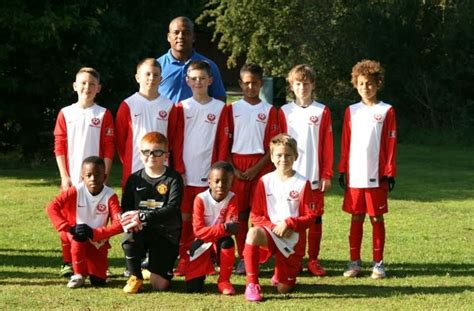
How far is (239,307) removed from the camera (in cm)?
645

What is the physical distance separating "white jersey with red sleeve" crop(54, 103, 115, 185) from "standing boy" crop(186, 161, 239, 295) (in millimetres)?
964

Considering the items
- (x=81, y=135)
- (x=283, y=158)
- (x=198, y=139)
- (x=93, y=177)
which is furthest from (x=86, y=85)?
(x=283, y=158)

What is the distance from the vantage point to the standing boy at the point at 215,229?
697cm

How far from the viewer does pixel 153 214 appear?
6.97 m

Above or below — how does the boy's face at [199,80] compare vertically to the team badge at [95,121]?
above

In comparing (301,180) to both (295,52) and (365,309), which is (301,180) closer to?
(365,309)

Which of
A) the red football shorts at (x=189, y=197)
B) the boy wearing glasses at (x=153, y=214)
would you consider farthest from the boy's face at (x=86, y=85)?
the red football shorts at (x=189, y=197)

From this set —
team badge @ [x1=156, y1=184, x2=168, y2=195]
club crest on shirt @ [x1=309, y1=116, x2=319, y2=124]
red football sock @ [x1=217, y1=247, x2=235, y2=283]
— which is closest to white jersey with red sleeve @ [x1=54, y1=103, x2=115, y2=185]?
team badge @ [x1=156, y1=184, x2=168, y2=195]

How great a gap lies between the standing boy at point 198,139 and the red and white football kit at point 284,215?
595 millimetres

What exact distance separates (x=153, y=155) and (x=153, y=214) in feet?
1.56

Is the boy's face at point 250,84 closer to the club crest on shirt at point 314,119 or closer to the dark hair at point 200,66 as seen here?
the dark hair at point 200,66

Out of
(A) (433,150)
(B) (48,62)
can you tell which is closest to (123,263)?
(B) (48,62)

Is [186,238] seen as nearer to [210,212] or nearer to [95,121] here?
[210,212]

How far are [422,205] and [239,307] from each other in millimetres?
6897
